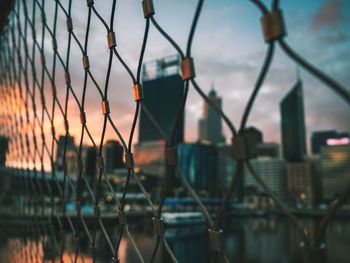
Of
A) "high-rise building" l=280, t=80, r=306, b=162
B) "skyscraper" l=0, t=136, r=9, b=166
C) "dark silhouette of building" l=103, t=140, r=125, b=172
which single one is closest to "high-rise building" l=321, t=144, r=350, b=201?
"high-rise building" l=280, t=80, r=306, b=162

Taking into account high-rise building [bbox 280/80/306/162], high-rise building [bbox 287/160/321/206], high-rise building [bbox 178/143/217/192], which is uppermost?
high-rise building [bbox 280/80/306/162]

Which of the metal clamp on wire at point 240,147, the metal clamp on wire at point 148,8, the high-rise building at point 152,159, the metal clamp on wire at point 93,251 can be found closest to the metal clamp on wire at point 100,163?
the metal clamp on wire at point 93,251

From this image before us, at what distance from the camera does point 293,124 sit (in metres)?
166

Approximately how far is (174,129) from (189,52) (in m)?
0.19

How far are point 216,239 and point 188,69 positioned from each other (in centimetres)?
Result: 37

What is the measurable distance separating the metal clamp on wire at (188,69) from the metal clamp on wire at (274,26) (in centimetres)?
22

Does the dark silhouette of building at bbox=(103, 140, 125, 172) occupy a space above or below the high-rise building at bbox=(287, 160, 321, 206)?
above

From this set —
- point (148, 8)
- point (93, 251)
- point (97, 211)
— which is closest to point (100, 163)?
point (97, 211)

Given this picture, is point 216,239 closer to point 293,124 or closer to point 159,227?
point 159,227

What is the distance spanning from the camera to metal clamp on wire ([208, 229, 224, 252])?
1.91 ft

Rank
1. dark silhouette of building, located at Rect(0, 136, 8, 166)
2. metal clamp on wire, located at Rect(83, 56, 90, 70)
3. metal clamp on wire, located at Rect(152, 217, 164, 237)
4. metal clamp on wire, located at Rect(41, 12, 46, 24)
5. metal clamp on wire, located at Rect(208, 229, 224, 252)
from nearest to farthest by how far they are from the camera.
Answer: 1. metal clamp on wire, located at Rect(208, 229, 224, 252)
2. metal clamp on wire, located at Rect(152, 217, 164, 237)
3. metal clamp on wire, located at Rect(83, 56, 90, 70)
4. metal clamp on wire, located at Rect(41, 12, 46, 24)
5. dark silhouette of building, located at Rect(0, 136, 8, 166)

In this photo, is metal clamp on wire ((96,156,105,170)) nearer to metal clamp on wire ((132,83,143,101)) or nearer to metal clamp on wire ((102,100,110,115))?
metal clamp on wire ((102,100,110,115))

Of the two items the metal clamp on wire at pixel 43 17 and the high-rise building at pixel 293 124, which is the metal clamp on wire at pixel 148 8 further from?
the high-rise building at pixel 293 124

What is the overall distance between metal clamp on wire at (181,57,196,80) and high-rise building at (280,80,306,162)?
513 feet
